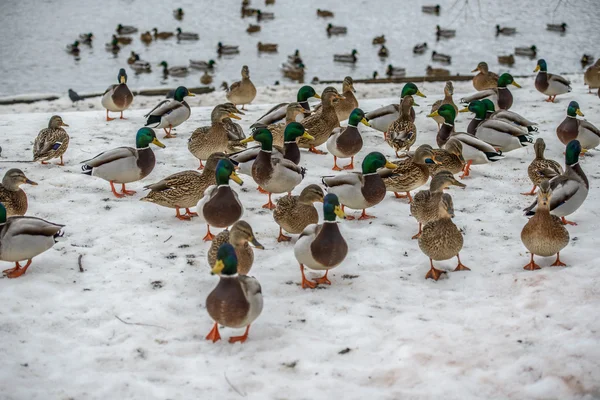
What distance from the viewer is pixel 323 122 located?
841cm

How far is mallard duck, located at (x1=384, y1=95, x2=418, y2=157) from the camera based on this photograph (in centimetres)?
833

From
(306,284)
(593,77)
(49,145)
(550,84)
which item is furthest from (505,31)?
(306,284)

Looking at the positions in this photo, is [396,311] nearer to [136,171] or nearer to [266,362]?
[266,362]

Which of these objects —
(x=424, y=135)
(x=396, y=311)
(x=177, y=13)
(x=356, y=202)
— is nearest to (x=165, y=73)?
(x=177, y=13)

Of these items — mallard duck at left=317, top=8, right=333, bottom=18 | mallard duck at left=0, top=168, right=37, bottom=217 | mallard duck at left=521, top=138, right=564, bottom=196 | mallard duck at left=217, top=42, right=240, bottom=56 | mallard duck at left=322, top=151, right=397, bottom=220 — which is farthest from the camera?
mallard duck at left=317, top=8, right=333, bottom=18

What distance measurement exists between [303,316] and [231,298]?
750 millimetres

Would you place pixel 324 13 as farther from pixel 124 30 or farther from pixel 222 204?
pixel 222 204

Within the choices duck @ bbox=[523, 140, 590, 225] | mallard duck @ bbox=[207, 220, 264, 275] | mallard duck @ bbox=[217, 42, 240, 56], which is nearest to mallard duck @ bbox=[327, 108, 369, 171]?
duck @ bbox=[523, 140, 590, 225]

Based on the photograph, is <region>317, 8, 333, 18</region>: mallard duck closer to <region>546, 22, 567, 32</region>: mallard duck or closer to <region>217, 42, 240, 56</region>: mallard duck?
<region>217, 42, 240, 56</region>: mallard duck

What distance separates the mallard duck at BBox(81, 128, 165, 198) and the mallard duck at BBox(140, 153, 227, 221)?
0.61 m

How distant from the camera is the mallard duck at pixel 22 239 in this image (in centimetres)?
530

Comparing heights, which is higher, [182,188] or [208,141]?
[208,141]

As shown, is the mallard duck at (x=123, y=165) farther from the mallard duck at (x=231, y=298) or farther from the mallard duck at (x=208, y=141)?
the mallard duck at (x=231, y=298)

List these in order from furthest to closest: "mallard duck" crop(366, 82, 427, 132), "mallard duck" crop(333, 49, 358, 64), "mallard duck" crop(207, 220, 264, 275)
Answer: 1. "mallard duck" crop(333, 49, 358, 64)
2. "mallard duck" crop(366, 82, 427, 132)
3. "mallard duck" crop(207, 220, 264, 275)
